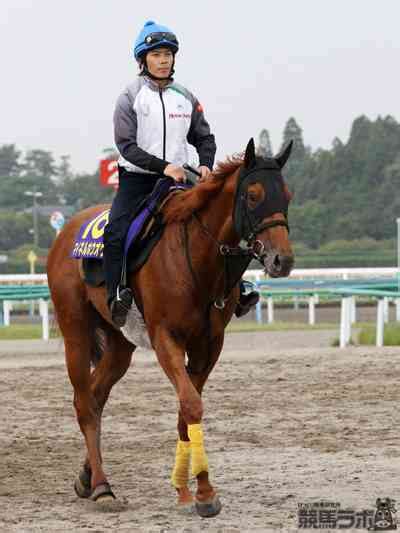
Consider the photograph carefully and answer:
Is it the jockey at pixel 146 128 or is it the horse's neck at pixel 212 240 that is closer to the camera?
the horse's neck at pixel 212 240

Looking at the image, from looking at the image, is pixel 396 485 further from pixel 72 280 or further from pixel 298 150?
pixel 298 150

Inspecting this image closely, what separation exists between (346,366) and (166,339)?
7721mm

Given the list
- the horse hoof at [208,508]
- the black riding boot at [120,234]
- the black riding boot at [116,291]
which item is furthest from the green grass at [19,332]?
the horse hoof at [208,508]

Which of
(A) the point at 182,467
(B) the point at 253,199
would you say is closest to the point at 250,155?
(B) the point at 253,199

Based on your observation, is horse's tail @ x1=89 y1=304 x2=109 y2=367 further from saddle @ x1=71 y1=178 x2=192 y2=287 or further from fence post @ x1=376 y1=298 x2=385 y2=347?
→ fence post @ x1=376 y1=298 x2=385 y2=347

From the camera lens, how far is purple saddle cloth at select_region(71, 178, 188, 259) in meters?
7.41

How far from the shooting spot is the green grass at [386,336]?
1756cm

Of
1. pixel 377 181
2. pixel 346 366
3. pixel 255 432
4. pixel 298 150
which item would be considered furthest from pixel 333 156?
pixel 255 432

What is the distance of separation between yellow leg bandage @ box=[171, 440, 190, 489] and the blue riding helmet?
7.50ft

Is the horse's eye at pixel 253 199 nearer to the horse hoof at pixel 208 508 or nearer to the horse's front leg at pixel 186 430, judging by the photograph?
the horse's front leg at pixel 186 430

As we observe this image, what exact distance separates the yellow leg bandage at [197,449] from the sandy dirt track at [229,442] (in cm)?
27

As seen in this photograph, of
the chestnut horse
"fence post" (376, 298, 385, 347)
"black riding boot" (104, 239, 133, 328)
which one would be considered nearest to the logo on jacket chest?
the chestnut horse

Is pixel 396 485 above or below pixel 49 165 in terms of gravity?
below

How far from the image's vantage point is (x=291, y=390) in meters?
12.4
